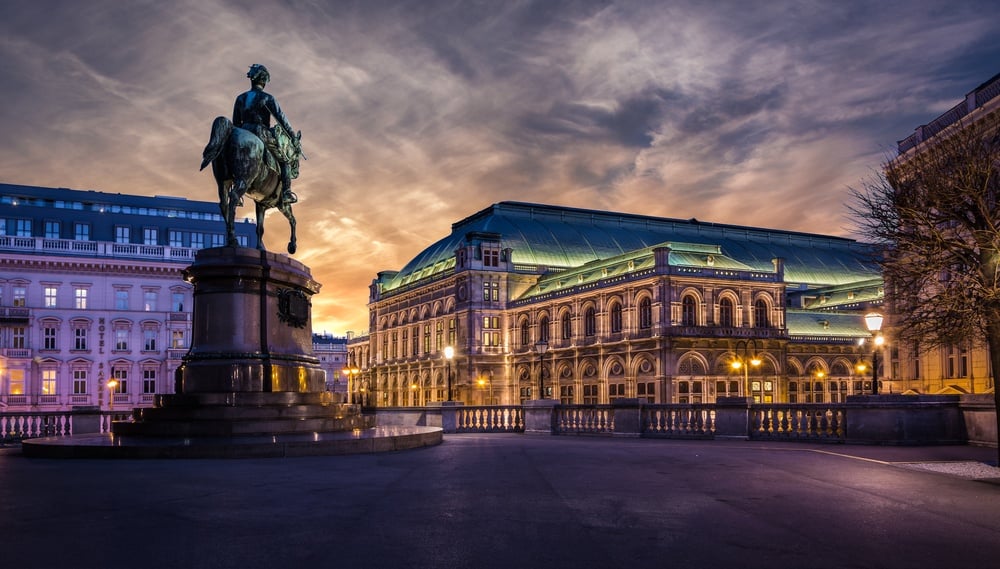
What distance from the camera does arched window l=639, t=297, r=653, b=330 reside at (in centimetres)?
7812

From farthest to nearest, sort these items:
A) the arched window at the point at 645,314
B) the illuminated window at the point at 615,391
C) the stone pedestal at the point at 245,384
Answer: the illuminated window at the point at 615,391 < the arched window at the point at 645,314 < the stone pedestal at the point at 245,384

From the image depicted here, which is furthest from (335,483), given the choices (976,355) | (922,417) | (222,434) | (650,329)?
(650,329)

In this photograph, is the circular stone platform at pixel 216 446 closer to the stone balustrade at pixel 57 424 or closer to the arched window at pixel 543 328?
the stone balustrade at pixel 57 424

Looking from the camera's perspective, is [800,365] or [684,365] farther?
[800,365]

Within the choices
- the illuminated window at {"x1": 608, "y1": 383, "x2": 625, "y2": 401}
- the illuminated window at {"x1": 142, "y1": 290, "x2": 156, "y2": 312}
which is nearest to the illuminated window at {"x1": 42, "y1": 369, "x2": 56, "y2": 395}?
the illuminated window at {"x1": 142, "y1": 290, "x2": 156, "y2": 312}

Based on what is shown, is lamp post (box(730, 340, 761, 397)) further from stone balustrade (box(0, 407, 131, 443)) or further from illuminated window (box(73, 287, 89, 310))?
stone balustrade (box(0, 407, 131, 443))

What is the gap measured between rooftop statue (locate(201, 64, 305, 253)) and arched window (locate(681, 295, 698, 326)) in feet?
189

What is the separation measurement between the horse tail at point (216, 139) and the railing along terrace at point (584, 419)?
653 inches

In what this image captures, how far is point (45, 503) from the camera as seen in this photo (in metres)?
11.0

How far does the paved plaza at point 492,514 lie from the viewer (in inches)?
320

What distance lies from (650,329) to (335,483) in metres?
66.0

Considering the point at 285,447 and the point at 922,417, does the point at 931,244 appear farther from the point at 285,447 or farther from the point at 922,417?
the point at 285,447

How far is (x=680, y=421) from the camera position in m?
28.8

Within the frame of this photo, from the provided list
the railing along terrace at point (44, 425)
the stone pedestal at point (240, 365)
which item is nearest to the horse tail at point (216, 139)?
the stone pedestal at point (240, 365)
